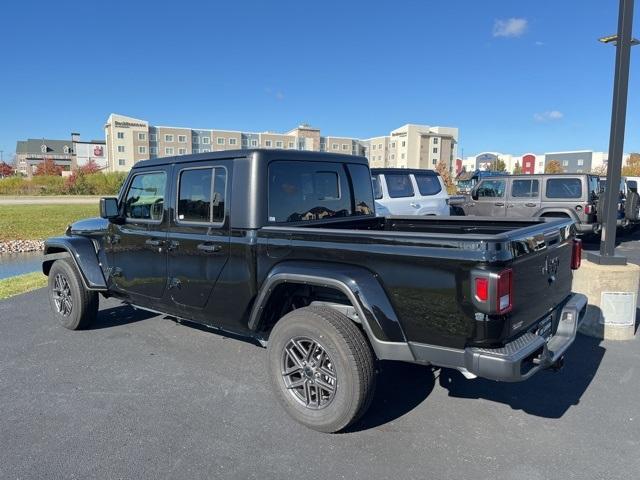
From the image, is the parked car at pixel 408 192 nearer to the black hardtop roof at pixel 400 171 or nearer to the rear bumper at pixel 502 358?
the black hardtop roof at pixel 400 171

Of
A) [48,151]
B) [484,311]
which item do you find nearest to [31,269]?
[484,311]

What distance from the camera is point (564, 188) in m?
11.3

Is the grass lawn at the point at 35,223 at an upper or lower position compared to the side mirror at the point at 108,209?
lower

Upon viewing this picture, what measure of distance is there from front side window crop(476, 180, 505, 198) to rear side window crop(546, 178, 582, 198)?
1179 millimetres

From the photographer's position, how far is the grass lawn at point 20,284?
7184 millimetres

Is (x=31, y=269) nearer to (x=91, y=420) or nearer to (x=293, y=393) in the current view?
(x=91, y=420)

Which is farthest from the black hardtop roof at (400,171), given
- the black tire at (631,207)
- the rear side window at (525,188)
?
the black tire at (631,207)

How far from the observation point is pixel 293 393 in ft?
10.8

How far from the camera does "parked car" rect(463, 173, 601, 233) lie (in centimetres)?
1095

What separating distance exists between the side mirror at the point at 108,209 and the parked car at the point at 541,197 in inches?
389

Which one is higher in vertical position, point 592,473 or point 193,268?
point 193,268

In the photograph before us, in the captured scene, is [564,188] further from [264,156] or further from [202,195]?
[202,195]

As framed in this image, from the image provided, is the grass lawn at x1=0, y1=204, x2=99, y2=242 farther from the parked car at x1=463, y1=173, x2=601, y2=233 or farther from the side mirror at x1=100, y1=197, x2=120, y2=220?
the parked car at x1=463, y1=173, x2=601, y2=233

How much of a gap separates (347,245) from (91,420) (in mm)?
2242
